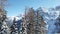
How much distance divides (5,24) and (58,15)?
5.93 ft

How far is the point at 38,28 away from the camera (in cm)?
606

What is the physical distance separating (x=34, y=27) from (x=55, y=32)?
0.73 m

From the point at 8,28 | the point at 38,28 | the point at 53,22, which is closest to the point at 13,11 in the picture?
the point at 8,28

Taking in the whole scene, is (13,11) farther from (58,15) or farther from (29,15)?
(58,15)

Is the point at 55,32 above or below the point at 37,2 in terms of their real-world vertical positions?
below

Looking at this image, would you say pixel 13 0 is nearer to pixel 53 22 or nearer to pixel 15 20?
pixel 15 20

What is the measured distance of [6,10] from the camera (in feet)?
19.2

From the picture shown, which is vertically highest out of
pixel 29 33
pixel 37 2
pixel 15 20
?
pixel 37 2

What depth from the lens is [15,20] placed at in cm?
588

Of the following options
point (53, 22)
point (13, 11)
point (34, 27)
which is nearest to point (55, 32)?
point (53, 22)

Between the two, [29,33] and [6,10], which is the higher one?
[6,10]

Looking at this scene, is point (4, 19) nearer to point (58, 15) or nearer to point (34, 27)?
point (34, 27)

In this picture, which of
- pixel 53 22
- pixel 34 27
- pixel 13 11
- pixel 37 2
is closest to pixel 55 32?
pixel 53 22

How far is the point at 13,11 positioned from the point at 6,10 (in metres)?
0.24
